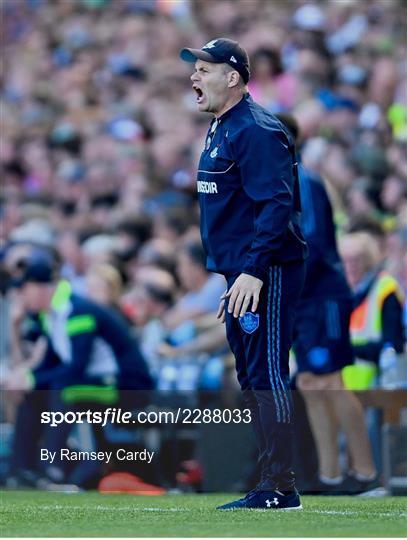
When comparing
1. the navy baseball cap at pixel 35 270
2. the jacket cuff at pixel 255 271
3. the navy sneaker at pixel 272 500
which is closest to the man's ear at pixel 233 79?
the jacket cuff at pixel 255 271

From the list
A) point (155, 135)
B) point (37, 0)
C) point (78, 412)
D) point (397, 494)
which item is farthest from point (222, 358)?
point (37, 0)

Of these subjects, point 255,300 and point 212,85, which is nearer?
point 255,300

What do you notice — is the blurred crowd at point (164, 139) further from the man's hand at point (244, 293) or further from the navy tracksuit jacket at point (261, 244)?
the man's hand at point (244, 293)

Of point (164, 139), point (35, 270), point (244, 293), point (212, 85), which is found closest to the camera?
point (244, 293)

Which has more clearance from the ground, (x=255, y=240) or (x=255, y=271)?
(x=255, y=240)

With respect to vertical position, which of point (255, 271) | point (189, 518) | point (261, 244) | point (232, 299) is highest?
point (261, 244)

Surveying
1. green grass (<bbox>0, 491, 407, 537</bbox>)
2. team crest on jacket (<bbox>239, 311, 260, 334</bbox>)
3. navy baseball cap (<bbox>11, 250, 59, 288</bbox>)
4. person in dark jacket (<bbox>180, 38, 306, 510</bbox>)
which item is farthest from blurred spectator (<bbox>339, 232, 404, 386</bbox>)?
team crest on jacket (<bbox>239, 311, 260, 334</bbox>)

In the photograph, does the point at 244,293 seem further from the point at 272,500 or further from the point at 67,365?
the point at 67,365

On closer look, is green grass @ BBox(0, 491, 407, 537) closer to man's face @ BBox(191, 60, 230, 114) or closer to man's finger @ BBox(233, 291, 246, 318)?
man's finger @ BBox(233, 291, 246, 318)

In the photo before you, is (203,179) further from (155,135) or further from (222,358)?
(155,135)

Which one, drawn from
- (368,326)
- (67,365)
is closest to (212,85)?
(368,326)

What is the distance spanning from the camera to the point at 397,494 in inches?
356

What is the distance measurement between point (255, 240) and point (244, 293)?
0.24 m

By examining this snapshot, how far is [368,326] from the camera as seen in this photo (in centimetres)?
1034
